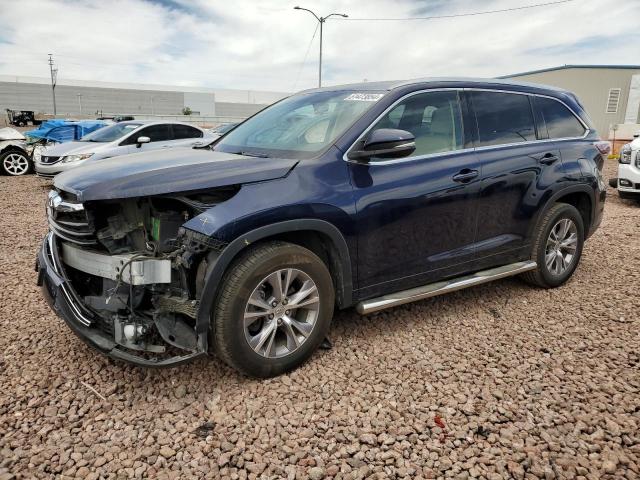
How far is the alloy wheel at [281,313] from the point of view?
9.10 ft

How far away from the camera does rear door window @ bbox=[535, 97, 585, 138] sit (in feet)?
14.0

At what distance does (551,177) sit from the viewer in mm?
4105

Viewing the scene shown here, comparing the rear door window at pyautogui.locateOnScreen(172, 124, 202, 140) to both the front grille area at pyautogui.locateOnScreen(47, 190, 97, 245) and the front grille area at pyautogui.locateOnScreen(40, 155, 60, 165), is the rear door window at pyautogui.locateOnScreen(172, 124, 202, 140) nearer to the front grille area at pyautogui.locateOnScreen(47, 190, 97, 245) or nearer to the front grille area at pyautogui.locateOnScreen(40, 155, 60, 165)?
the front grille area at pyautogui.locateOnScreen(40, 155, 60, 165)

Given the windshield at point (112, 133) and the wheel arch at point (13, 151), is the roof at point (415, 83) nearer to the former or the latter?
the windshield at point (112, 133)

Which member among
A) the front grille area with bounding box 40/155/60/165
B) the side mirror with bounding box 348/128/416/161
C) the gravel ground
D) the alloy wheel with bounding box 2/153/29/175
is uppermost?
the side mirror with bounding box 348/128/416/161

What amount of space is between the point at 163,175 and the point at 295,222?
779 millimetres

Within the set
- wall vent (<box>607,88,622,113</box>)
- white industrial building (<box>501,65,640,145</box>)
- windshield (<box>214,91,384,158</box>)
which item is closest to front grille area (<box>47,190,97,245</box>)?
windshield (<box>214,91,384,158</box>)

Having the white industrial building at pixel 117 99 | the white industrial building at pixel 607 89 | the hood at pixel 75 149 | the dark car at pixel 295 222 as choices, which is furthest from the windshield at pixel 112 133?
the white industrial building at pixel 117 99

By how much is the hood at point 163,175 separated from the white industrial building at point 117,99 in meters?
85.2

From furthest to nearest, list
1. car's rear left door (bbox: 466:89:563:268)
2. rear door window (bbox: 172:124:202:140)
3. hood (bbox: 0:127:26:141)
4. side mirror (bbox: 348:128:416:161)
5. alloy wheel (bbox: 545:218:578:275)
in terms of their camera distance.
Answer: hood (bbox: 0:127:26:141)
rear door window (bbox: 172:124:202:140)
alloy wheel (bbox: 545:218:578:275)
car's rear left door (bbox: 466:89:563:268)
side mirror (bbox: 348:128:416:161)

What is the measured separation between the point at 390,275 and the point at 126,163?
6.11ft

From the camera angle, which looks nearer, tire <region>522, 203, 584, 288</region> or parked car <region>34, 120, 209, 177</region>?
tire <region>522, 203, 584, 288</region>

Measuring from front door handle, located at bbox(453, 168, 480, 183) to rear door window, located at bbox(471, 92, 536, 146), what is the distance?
0.31 m

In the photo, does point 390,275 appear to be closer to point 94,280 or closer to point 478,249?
point 478,249
